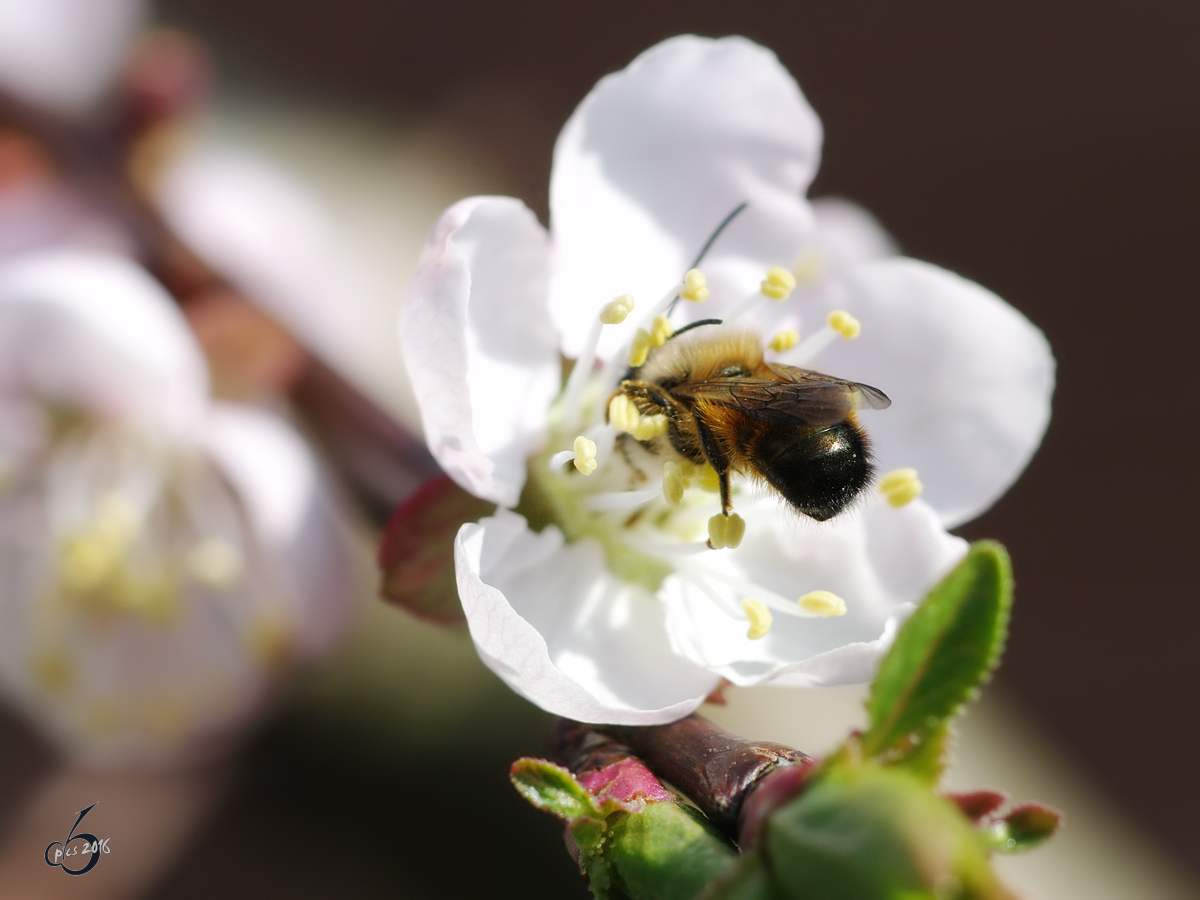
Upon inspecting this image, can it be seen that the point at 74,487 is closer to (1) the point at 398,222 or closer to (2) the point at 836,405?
(2) the point at 836,405

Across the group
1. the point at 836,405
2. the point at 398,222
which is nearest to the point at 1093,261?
the point at 398,222

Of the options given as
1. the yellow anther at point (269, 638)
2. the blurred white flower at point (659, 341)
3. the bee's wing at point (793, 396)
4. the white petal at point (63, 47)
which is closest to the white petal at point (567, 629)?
the blurred white flower at point (659, 341)

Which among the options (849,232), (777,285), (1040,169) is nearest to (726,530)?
(777,285)

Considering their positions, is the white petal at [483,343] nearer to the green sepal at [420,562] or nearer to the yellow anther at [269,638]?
the green sepal at [420,562]

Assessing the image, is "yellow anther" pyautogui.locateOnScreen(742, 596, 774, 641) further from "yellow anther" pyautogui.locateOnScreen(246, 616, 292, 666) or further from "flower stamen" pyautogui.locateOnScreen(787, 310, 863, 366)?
"yellow anther" pyautogui.locateOnScreen(246, 616, 292, 666)

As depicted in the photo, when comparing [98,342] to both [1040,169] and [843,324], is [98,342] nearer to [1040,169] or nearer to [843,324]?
[843,324]
